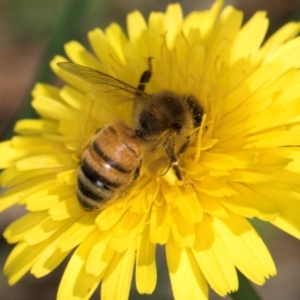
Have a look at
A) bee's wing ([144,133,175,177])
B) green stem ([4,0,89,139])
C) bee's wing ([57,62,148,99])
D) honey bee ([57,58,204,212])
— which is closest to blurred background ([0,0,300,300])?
green stem ([4,0,89,139])

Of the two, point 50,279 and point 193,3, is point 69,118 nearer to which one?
point 50,279

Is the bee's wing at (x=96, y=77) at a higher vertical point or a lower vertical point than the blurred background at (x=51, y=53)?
higher

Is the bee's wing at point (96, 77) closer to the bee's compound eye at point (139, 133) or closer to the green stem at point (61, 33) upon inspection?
the bee's compound eye at point (139, 133)

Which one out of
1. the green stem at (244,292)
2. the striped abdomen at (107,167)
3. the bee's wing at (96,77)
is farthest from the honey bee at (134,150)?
the green stem at (244,292)

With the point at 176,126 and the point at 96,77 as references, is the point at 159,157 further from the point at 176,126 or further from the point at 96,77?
the point at 96,77

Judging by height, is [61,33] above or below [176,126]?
below

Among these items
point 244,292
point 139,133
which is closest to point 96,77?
point 139,133

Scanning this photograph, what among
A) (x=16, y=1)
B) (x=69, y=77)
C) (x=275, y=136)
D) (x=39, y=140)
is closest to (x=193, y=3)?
(x=16, y=1)
